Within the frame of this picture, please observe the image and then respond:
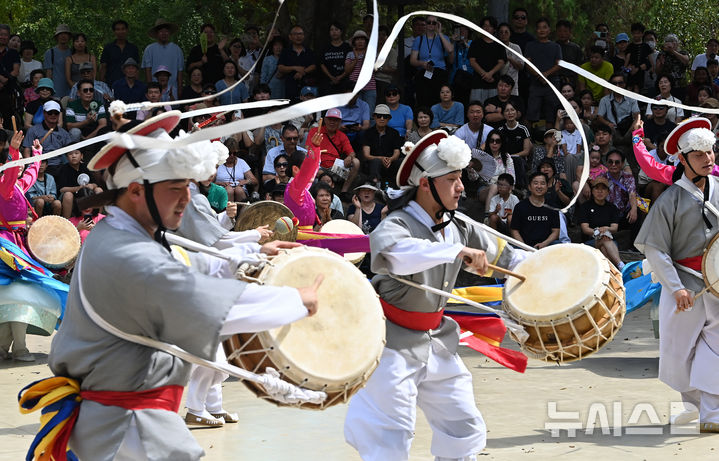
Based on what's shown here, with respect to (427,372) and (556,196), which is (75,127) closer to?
(556,196)

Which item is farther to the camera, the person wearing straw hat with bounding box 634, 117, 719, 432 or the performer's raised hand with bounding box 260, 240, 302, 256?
the person wearing straw hat with bounding box 634, 117, 719, 432

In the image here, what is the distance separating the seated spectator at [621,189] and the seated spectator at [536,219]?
4.47 feet

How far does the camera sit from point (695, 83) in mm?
14211

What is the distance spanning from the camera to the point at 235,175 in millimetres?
12008

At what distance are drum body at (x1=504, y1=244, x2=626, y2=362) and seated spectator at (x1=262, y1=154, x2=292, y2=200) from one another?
701 centimetres

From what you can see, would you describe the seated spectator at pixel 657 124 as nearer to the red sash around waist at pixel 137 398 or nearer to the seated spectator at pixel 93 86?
the seated spectator at pixel 93 86

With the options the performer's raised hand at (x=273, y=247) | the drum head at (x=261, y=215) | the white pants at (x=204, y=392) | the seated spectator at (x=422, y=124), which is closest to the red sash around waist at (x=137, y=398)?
the performer's raised hand at (x=273, y=247)

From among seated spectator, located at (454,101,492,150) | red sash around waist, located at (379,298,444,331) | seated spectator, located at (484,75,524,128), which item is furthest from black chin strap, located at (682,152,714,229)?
seated spectator, located at (484,75,524,128)

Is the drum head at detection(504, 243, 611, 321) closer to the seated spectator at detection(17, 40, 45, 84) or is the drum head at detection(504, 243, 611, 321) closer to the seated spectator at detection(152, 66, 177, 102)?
the seated spectator at detection(152, 66, 177, 102)

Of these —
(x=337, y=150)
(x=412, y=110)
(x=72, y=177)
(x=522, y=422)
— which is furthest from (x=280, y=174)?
(x=522, y=422)

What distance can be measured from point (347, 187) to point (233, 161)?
4.82ft

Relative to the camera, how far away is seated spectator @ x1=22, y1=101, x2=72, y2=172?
12.2 m

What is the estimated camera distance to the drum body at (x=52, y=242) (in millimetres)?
8672

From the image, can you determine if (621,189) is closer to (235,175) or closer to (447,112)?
(447,112)
